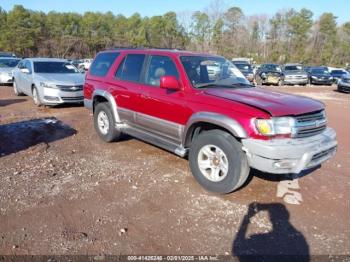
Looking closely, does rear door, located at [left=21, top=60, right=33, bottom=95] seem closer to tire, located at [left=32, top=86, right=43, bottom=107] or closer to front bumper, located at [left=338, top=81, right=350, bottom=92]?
tire, located at [left=32, top=86, right=43, bottom=107]

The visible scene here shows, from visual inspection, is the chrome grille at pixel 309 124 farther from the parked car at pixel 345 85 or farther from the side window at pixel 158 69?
Answer: the parked car at pixel 345 85

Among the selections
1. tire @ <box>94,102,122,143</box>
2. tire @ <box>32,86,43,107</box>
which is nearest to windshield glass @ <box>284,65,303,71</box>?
tire @ <box>32,86,43,107</box>

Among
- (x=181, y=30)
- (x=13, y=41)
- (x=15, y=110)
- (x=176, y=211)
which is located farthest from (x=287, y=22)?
(x=176, y=211)

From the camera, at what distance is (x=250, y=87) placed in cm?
538

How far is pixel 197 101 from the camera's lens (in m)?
4.64

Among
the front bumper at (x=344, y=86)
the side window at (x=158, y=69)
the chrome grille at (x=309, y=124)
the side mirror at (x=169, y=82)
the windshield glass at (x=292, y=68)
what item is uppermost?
the side window at (x=158, y=69)

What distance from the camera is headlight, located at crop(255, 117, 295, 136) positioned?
3959mm

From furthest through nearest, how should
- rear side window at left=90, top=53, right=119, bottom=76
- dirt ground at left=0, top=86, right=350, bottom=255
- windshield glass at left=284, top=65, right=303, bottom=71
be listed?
windshield glass at left=284, top=65, right=303, bottom=71 < rear side window at left=90, top=53, right=119, bottom=76 < dirt ground at left=0, top=86, right=350, bottom=255

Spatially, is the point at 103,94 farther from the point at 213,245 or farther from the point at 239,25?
the point at 239,25

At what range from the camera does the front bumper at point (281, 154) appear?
3932 mm

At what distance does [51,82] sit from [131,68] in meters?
5.10

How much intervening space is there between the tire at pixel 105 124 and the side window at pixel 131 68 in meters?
0.77

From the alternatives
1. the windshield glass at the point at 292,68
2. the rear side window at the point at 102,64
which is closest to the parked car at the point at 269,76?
the windshield glass at the point at 292,68

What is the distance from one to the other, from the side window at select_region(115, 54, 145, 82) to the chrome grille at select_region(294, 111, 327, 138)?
283 centimetres
